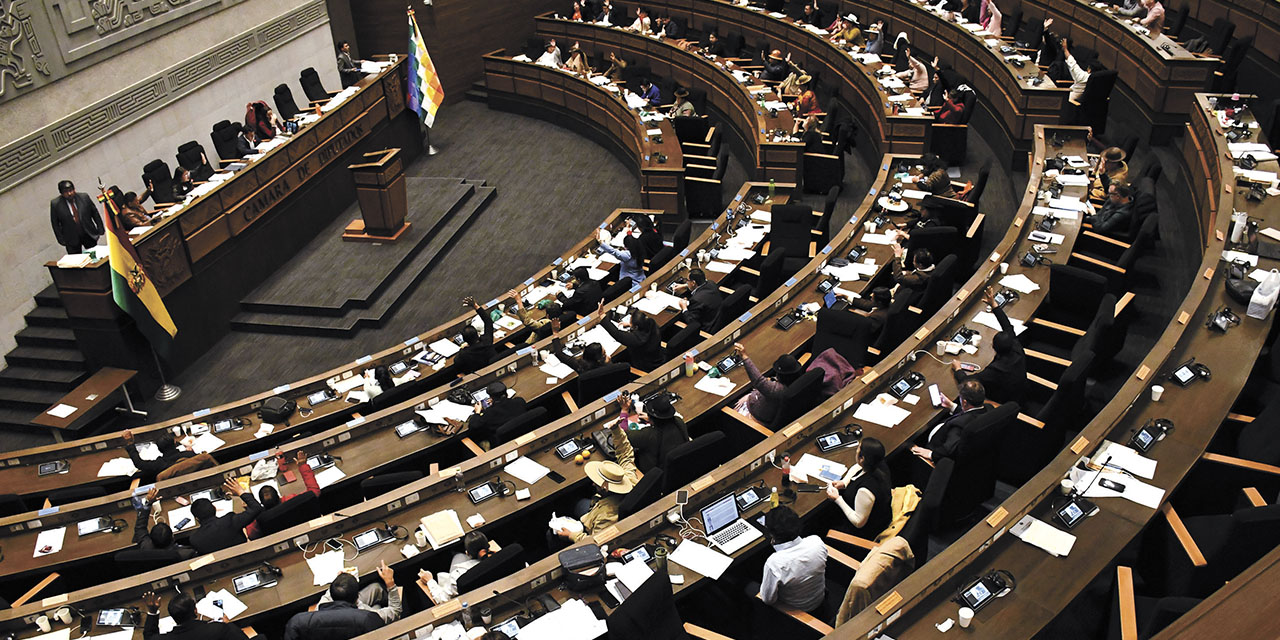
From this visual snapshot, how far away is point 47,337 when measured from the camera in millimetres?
9688

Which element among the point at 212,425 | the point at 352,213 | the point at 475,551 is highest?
the point at 475,551

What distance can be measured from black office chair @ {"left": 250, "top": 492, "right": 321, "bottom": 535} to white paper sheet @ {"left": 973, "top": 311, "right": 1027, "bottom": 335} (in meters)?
5.31

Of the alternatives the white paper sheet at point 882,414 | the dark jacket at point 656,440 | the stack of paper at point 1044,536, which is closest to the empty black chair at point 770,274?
the white paper sheet at point 882,414

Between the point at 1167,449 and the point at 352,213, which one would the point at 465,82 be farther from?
the point at 1167,449

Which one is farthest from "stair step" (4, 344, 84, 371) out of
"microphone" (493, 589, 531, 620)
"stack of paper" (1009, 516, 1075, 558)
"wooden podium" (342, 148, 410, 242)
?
"stack of paper" (1009, 516, 1075, 558)

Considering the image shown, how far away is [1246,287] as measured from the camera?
6.73 metres

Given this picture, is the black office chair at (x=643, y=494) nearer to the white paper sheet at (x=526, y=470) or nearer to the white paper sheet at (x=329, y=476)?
the white paper sheet at (x=526, y=470)

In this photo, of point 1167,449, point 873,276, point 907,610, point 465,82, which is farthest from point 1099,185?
point 465,82

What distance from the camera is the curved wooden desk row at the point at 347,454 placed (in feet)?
20.1

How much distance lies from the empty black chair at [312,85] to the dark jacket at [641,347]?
330 inches

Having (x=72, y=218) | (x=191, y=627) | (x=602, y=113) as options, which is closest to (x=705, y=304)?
(x=191, y=627)

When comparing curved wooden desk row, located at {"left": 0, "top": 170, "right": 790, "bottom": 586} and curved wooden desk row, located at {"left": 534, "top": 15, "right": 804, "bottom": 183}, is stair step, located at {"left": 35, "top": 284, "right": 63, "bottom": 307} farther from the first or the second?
curved wooden desk row, located at {"left": 534, "top": 15, "right": 804, "bottom": 183}

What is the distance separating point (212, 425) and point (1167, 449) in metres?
7.11

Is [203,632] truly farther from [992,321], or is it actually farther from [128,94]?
[128,94]
